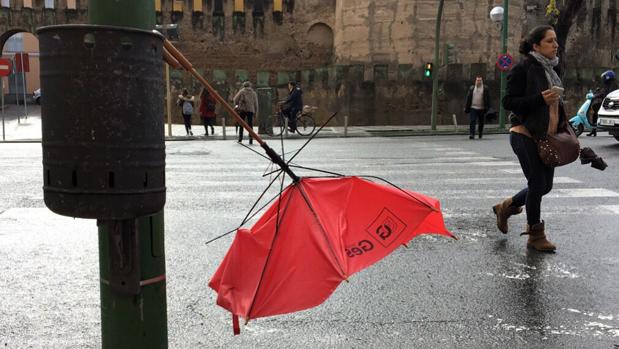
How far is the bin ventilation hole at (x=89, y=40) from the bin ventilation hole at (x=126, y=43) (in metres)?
0.08

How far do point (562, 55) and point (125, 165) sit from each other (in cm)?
2560

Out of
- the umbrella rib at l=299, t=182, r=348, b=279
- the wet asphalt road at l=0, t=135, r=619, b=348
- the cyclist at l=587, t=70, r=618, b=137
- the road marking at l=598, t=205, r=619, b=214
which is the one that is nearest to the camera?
the umbrella rib at l=299, t=182, r=348, b=279

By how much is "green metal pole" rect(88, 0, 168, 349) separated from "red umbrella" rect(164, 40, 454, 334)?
1.35ft

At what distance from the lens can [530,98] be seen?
5.04 m

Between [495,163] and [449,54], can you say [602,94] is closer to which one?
[449,54]

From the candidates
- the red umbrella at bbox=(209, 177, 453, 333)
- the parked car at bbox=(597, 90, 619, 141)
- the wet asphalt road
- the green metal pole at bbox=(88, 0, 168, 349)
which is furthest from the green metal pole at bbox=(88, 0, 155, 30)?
the parked car at bbox=(597, 90, 619, 141)

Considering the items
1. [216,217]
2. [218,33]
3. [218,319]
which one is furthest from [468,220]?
[218,33]

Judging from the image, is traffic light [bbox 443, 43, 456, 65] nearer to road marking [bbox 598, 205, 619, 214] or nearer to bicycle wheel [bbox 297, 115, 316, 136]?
bicycle wheel [bbox 297, 115, 316, 136]

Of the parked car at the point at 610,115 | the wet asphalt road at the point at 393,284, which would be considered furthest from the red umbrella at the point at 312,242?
the parked car at the point at 610,115

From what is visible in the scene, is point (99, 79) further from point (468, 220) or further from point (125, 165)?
point (468, 220)

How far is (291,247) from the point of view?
2.54 m

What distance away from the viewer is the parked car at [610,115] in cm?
1417

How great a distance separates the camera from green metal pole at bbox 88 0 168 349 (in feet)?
6.62

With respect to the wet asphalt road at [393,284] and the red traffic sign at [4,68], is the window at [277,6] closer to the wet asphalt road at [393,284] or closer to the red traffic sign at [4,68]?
the red traffic sign at [4,68]
